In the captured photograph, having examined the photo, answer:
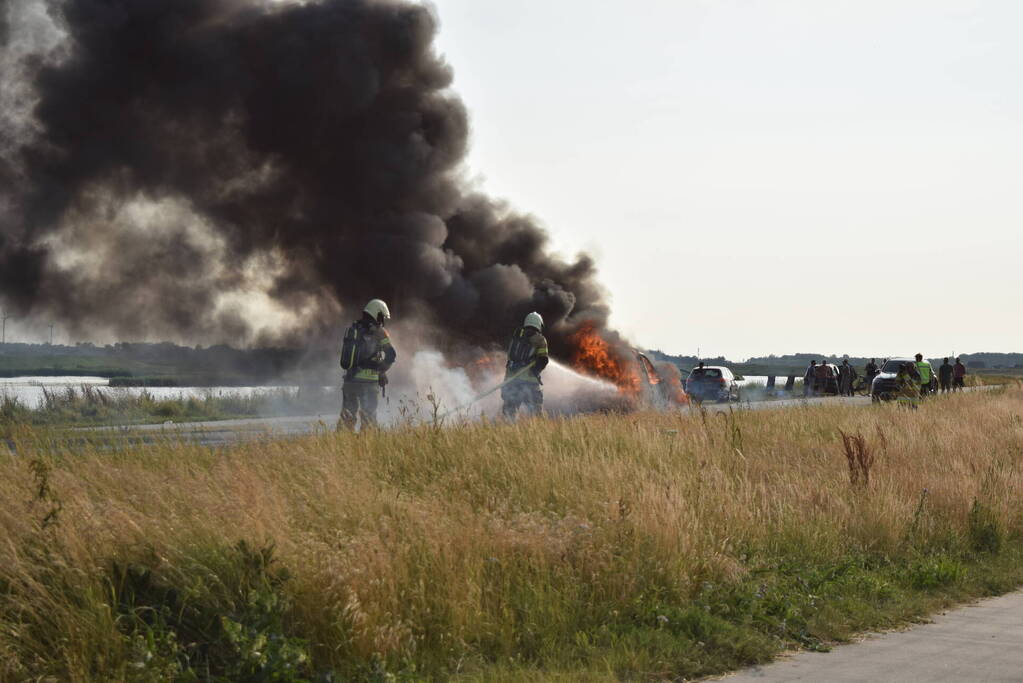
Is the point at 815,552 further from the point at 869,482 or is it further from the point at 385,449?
the point at 385,449

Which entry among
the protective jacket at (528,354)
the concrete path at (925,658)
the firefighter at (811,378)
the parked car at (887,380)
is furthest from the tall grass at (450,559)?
the firefighter at (811,378)

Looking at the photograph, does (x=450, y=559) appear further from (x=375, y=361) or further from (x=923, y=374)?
(x=923, y=374)

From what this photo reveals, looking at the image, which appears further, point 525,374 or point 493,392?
point 493,392

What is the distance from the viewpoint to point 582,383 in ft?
72.2

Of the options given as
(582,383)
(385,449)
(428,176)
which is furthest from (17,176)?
(385,449)

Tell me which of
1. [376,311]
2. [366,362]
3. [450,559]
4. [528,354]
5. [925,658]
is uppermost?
[376,311]

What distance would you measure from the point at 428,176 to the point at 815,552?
86.1 ft

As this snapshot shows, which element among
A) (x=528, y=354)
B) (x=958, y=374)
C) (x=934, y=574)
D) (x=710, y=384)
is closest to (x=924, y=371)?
(x=710, y=384)

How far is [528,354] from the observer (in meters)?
15.9

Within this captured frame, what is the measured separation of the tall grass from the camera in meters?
5.81

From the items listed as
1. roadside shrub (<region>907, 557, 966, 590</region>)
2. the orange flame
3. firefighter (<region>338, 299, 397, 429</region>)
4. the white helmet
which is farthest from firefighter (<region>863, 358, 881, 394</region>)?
roadside shrub (<region>907, 557, 966, 590</region>)

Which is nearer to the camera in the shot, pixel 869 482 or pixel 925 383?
pixel 869 482

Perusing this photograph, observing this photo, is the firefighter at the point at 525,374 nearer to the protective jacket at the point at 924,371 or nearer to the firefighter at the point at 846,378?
the protective jacket at the point at 924,371

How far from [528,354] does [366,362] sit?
2867 millimetres
